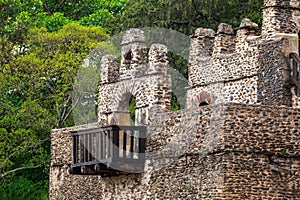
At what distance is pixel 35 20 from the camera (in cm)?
5559

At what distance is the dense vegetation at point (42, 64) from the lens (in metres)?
48.9

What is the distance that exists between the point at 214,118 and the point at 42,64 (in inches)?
797

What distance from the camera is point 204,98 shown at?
3800 centimetres

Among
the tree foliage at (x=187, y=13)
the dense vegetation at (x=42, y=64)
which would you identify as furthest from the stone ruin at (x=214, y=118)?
the tree foliage at (x=187, y=13)

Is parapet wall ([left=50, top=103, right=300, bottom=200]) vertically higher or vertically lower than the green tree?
lower

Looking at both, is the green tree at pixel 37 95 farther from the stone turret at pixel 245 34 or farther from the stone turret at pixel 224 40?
the stone turret at pixel 245 34

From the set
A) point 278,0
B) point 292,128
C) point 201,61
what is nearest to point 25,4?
point 201,61

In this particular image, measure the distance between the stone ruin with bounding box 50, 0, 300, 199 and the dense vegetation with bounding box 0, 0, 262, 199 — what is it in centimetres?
756

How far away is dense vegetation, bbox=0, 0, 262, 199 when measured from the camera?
48875mm

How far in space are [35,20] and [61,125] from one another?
8.03 m

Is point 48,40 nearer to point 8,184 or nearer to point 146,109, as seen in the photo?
point 8,184

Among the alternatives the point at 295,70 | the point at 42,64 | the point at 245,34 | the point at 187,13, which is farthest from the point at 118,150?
the point at 187,13

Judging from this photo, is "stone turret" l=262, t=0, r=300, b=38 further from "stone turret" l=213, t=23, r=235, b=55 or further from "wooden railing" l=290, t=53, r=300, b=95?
"stone turret" l=213, t=23, r=235, b=55

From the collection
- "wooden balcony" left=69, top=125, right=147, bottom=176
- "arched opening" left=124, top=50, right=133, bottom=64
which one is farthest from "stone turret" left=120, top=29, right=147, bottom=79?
"wooden balcony" left=69, top=125, right=147, bottom=176
